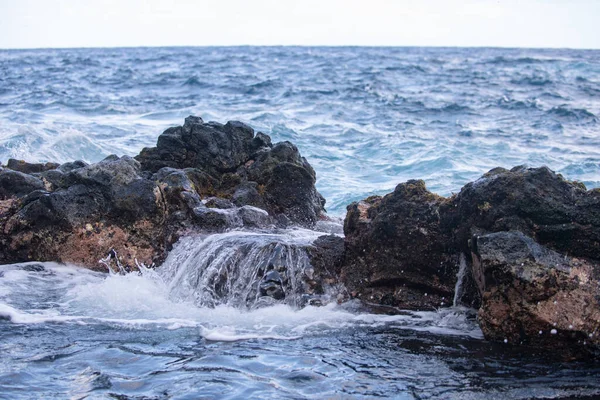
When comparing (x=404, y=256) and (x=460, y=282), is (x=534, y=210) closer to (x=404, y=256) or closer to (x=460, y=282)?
(x=460, y=282)

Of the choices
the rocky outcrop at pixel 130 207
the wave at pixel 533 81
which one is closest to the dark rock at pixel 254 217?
the rocky outcrop at pixel 130 207

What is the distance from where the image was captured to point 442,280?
5.34 metres

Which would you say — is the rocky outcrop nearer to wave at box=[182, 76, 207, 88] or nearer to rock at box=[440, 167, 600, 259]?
rock at box=[440, 167, 600, 259]

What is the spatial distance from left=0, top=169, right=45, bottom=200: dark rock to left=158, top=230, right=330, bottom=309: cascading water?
2112 mm

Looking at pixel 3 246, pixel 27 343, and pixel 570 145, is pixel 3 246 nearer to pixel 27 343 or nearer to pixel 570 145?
pixel 27 343

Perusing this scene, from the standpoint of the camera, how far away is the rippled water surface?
13.5 m

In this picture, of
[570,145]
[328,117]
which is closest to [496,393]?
[570,145]

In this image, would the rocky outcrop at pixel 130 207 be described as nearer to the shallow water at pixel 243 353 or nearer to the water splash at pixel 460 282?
the shallow water at pixel 243 353

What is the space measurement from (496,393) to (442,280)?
169 centimetres

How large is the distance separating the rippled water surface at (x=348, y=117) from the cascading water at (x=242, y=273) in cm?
494

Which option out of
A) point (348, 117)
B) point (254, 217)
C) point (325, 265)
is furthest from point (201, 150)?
point (348, 117)

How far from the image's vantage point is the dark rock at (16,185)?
22.9 ft

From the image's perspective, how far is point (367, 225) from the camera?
575 cm

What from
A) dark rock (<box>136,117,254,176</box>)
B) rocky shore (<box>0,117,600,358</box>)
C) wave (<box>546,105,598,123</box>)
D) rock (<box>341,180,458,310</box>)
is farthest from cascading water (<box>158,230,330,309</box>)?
wave (<box>546,105,598,123</box>)
